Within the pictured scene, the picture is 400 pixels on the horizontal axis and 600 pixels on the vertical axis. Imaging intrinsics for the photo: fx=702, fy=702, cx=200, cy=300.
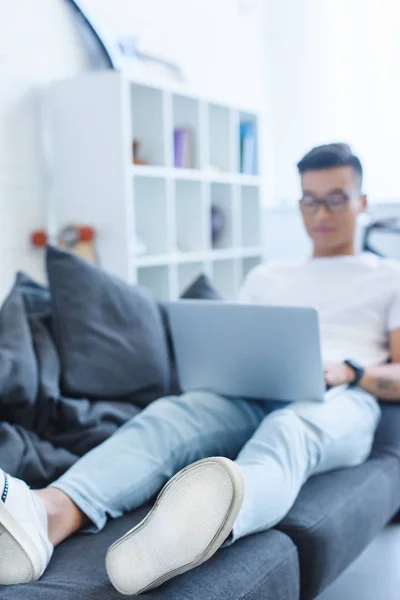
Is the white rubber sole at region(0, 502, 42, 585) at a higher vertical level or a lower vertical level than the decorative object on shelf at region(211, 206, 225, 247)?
lower

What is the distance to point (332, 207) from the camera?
6.42 feet

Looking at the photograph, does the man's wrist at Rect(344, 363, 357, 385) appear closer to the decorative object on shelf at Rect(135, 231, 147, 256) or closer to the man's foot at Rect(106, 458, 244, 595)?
the man's foot at Rect(106, 458, 244, 595)

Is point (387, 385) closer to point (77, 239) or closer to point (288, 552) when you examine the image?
point (288, 552)

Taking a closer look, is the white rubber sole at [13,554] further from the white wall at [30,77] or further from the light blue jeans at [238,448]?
the white wall at [30,77]

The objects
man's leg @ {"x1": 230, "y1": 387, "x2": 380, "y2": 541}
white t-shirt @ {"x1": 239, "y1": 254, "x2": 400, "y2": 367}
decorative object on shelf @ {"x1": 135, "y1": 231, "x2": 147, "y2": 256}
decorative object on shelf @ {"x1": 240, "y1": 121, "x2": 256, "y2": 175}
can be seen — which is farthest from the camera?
decorative object on shelf @ {"x1": 240, "y1": 121, "x2": 256, "y2": 175}

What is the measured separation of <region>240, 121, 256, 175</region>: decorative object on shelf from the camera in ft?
11.5

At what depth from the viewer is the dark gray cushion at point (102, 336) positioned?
1.70 m

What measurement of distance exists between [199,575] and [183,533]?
0.33ft

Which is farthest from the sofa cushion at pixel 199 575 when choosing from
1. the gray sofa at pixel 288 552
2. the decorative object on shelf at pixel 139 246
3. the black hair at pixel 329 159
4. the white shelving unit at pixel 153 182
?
the decorative object on shelf at pixel 139 246

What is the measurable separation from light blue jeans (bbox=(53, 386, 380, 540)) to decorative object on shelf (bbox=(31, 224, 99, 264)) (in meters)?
1.14

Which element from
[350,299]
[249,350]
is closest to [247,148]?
[350,299]

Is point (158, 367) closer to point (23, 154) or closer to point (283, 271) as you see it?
point (283, 271)

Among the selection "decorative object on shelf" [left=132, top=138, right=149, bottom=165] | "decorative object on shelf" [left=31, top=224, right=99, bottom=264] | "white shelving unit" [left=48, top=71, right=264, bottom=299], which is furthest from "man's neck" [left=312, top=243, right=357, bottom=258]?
"decorative object on shelf" [left=132, top=138, right=149, bottom=165]

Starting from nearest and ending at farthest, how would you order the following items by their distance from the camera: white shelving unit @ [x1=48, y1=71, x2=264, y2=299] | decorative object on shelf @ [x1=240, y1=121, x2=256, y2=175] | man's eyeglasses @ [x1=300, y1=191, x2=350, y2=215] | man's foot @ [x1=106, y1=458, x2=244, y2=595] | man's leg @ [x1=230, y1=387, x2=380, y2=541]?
man's foot @ [x1=106, y1=458, x2=244, y2=595] → man's leg @ [x1=230, y1=387, x2=380, y2=541] → man's eyeglasses @ [x1=300, y1=191, x2=350, y2=215] → white shelving unit @ [x1=48, y1=71, x2=264, y2=299] → decorative object on shelf @ [x1=240, y1=121, x2=256, y2=175]
